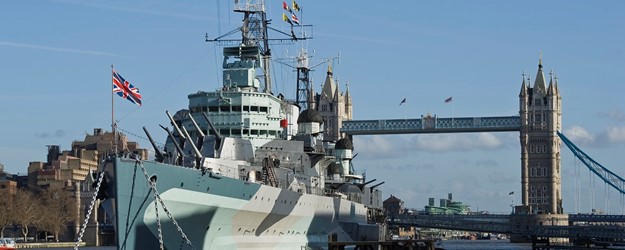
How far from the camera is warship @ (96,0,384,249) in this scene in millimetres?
41906

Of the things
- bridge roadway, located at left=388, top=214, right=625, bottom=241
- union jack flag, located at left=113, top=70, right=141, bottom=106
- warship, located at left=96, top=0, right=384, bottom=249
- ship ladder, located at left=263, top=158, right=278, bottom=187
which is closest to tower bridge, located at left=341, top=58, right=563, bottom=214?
bridge roadway, located at left=388, top=214, right=625, bottom=241

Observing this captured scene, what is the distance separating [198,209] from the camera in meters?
43.9

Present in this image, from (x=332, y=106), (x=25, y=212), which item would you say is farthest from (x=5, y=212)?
(x=332, y=106)

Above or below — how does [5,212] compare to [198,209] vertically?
below

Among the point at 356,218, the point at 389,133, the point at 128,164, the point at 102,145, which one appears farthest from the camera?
the point at 102,145

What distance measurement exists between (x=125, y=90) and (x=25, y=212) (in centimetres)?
9853

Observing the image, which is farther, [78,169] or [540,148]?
[78,169]

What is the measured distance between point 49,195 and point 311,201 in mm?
110984

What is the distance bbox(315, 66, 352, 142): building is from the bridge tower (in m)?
26.4

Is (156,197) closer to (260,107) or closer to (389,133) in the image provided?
(260,107)

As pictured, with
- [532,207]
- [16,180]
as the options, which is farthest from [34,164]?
[532,207]

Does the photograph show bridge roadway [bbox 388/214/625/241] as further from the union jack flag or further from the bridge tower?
the union jack flag

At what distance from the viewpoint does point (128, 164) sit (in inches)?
1619

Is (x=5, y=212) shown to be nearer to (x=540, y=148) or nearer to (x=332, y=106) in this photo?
(x=332, y=106)
